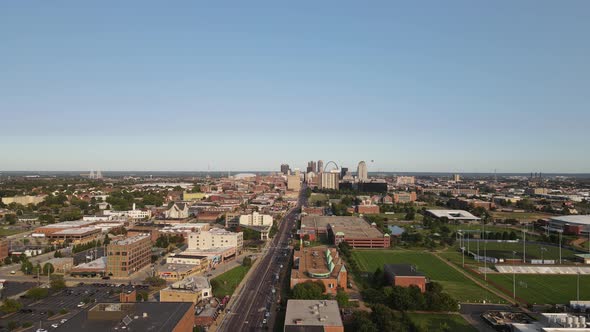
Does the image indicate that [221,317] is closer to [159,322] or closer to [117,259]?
[159,322]

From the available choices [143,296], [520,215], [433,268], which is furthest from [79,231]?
Result: [520,215]

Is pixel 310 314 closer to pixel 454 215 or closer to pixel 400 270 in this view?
pixel 400 270

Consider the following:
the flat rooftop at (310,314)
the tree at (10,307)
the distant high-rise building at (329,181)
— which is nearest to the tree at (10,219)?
the tree at (10,307)

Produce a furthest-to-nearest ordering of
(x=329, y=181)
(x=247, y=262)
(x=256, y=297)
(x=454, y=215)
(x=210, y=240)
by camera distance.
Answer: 1. (x=329, y=181)
2. (x=454, y=215)
3. (x=210, y=240)
4. (x=247, y=262)
5. (x=256, y=297)

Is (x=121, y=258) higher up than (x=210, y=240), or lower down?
higher up

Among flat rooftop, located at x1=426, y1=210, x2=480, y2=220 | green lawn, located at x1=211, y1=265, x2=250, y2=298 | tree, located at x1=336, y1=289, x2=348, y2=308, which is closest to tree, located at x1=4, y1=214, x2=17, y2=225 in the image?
green lawn, located at x1=211, y1=265, x2=250, y2=298

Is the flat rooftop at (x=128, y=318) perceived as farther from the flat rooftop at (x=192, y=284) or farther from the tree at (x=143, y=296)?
the flat rooftop at (x=192, y=284)

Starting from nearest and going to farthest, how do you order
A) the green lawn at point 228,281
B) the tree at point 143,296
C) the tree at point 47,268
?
the tree at point 143,296
the green lawn at point 228,281
the tree at point 47,268
